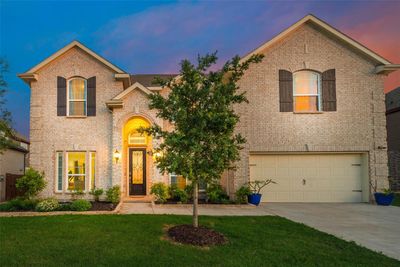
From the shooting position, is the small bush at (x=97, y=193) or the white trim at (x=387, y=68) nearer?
the small bush at (x=97, y=193)

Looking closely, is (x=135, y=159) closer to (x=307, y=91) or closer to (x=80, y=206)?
(x=80, y=206)

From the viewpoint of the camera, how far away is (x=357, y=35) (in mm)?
19422

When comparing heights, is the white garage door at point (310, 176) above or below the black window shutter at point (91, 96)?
below

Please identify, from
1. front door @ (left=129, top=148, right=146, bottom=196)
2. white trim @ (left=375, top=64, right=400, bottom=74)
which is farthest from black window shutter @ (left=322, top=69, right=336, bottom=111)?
front door @ (left=129, top=148, right=146, bottom=196)

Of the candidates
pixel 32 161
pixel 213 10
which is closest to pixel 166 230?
pixel 32 161

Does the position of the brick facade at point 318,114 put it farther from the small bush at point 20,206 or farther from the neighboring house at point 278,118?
the small bush at point 20,206

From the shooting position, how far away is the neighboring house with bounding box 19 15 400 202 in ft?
47.0

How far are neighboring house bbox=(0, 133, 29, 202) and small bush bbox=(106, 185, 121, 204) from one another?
17.2 feet

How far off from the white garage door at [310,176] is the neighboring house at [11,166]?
11.7 meters

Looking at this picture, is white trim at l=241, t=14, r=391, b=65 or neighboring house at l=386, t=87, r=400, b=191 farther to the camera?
neighboring house at l=386, t=87, r=400, b=191

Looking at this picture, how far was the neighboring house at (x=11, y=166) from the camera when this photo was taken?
16377 millimetres

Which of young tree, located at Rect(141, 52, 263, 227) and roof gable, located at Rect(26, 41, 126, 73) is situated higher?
roof gable, located at Rect(26, 41, 126, 73)

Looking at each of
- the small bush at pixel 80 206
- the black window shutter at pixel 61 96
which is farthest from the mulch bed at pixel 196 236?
the black window shutter at pixel 61 96

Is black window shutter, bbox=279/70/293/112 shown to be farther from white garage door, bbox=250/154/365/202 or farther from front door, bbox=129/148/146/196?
front door, bbox=129/148/146/196
